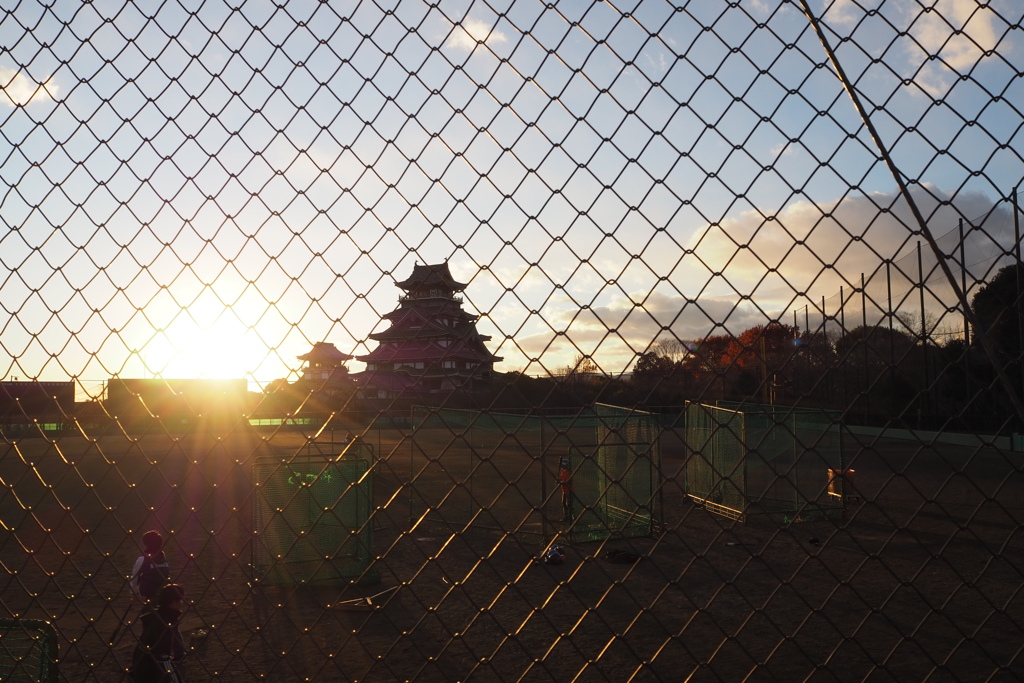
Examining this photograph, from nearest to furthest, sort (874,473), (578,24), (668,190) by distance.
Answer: (668,190) → (578,24) → (874,473)

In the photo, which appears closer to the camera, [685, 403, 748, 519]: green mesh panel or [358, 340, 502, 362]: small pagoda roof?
[358, 340, 502, 362]: small pagoda roof

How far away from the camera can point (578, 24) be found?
75.7 inches

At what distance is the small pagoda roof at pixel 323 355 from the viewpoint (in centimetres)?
202

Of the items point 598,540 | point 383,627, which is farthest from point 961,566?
point 383,627

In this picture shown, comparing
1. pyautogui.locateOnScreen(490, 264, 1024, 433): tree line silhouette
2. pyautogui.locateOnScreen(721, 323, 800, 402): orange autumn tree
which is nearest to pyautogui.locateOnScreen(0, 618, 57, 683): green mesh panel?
pyautogui.locateOnScreen(490, 264, 1024, 433): tree line silhouette

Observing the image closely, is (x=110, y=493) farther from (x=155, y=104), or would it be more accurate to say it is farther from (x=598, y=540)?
(x=155, y=104)

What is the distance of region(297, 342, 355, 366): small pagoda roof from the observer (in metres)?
2.02

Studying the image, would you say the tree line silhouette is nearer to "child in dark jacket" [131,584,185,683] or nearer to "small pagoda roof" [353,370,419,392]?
"small pagoda roof" [353,370,419,392]

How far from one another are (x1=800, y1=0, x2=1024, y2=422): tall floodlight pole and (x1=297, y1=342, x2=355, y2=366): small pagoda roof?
1.42 meters

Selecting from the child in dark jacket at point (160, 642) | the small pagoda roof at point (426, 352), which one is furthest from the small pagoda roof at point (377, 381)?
the child in dark jacket at point (160, 642)

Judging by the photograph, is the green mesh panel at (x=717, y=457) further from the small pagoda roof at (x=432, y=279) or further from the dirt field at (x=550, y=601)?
the small pagoda roof at (x=432, y=279)

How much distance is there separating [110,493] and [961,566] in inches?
578

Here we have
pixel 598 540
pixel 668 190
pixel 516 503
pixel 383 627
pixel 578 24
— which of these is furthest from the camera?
pixel 516 503

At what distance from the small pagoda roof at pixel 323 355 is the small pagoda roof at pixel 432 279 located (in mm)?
268
